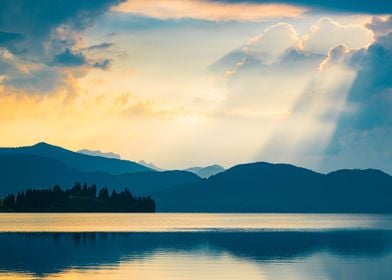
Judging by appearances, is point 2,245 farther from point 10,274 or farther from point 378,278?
point 378,278

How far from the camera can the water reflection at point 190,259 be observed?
85125 millimetres

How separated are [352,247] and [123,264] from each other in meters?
52.9

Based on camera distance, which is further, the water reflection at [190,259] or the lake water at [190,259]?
the water reflection at [190,259]

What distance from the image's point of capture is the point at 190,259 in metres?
104

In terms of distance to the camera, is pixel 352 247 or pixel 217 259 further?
pixel 352 247

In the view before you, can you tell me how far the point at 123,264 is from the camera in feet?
312

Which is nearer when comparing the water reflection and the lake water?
the lake water

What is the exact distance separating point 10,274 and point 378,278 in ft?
126

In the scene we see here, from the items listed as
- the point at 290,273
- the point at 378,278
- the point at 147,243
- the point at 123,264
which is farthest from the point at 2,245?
the point at 378,278

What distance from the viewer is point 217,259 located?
106562 millimetres

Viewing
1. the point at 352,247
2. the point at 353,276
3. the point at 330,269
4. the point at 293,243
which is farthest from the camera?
the point at 293,243

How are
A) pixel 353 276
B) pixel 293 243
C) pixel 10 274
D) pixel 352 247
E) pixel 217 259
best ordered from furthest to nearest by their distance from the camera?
pixel 293 243, pixel 352 247, pixel 217 259, pixel 353 276, pixel 10 274

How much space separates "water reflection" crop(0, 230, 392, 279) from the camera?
8512 cm

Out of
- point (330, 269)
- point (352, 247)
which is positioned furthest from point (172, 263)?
point (352, 247)
